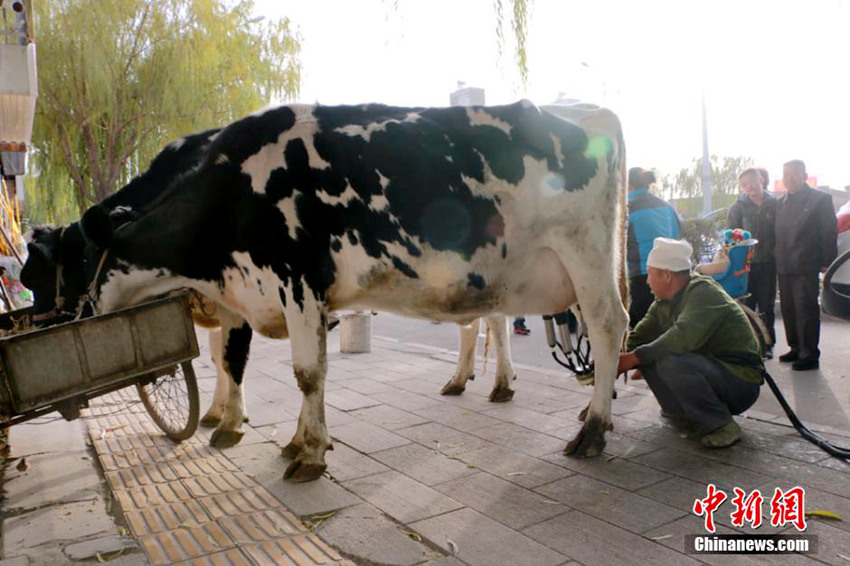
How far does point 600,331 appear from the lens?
4.23 m

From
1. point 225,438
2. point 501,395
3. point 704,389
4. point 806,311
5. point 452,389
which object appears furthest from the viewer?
point 806,311

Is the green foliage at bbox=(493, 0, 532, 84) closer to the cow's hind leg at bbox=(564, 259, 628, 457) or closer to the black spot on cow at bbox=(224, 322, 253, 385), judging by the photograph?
the cow's hind leg at bbox=(564, 259, 628, 457)

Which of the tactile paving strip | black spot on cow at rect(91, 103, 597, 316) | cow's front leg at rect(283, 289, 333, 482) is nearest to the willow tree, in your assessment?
the tactile paving strip

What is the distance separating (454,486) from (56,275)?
308cm

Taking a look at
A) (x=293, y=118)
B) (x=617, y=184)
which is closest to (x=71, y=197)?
(x=293, y=118)

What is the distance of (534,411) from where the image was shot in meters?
5.19

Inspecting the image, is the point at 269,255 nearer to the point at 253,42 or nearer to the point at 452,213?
the point at 452,213

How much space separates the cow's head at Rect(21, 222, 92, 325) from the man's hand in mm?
3708

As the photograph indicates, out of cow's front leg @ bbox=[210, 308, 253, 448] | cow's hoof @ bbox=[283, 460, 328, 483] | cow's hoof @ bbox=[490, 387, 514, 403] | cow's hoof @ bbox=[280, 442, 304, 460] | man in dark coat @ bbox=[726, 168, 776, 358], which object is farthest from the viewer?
man in dark coat @ bbox=[726, 168, 776, 358]

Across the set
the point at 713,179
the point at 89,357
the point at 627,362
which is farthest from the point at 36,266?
the point at 713,179

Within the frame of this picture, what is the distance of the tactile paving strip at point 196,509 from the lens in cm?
291

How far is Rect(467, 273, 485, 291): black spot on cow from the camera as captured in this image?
407cm

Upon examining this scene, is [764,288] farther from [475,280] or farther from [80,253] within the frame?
[80,253]

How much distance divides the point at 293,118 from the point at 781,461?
11.9ft
